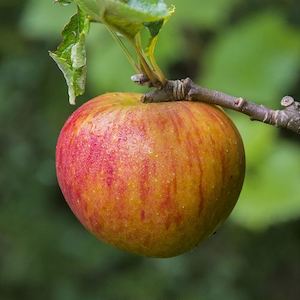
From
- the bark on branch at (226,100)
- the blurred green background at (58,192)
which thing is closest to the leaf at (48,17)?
the blurred green background at (58,192)

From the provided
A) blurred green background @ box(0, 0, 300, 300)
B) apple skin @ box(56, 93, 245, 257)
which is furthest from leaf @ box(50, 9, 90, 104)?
blurred green background @ box(0, 0, 300, 300)

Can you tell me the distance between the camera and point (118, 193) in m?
1.16

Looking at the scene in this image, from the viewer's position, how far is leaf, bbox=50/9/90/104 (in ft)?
3.81

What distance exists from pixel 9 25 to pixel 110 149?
110 inches

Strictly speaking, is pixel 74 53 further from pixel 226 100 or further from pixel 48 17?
pixel 48 17

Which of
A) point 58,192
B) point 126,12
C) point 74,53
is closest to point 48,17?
point 58,192

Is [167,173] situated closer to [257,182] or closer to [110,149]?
[110,149]

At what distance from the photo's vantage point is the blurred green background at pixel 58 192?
2932mm

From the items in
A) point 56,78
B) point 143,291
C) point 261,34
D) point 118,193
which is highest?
point 118,193

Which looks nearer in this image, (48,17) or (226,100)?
(226,100)

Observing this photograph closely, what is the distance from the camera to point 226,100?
3.96 feet

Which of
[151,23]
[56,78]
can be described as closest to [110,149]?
[151,23]

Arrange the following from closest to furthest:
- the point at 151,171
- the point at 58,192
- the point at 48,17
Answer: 1. the point at 151,171
2. the point at 48,17
3. the point at 58,192

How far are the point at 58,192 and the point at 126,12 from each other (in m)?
3.08
